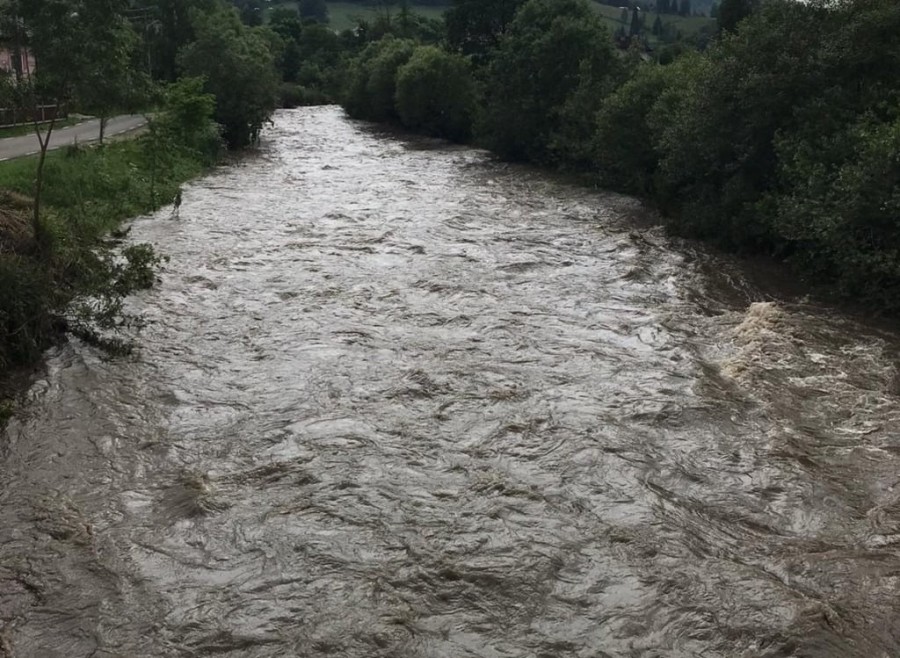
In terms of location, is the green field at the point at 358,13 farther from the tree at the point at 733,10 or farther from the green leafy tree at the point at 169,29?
the tree at the point at 733,10

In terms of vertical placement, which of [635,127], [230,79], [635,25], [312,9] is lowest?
[635,127]

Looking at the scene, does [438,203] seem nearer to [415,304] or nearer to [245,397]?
[415,304]

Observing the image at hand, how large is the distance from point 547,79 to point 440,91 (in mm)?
13357

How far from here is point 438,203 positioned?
2878 cm

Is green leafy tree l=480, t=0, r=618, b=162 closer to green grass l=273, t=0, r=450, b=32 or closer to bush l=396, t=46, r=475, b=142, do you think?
bush l=396, t=46, r=475, b=142

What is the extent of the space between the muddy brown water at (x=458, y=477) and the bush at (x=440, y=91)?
34.5m

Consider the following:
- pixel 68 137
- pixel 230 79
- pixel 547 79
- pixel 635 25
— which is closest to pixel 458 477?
pixel 68 137

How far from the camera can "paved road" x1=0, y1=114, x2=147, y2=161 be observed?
1115 inches

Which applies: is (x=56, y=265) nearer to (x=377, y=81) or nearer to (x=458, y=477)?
(x=458, y=477)

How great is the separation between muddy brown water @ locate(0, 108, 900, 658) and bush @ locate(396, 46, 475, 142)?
34545 millimetres

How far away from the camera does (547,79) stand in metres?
39.5

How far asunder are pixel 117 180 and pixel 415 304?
15.3m

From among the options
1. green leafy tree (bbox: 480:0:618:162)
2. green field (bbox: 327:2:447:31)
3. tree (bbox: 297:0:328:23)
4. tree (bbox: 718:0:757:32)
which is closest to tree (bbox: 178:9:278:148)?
green leafy tree (bbox: 480:0:618:162)

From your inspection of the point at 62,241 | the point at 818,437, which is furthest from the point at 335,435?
the point at 62,241
